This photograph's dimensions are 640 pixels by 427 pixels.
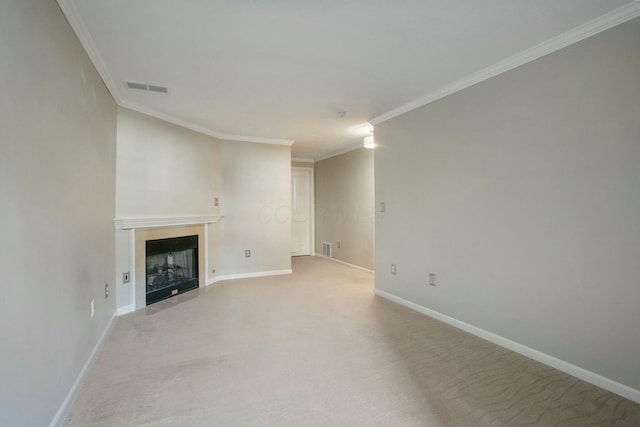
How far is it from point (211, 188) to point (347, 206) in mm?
2634

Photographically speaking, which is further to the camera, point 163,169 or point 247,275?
point 247,275

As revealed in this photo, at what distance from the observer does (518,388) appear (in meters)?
1.91

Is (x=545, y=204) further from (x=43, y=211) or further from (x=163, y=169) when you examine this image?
(x=163, y=169)

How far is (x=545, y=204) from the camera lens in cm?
221

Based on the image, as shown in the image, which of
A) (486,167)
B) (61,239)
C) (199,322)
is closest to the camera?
(61,239)

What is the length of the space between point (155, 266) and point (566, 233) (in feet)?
14.0

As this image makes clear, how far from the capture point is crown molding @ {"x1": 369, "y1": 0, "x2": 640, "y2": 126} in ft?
5.86

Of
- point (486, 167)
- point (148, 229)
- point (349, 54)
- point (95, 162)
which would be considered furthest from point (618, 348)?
point (148, 229)

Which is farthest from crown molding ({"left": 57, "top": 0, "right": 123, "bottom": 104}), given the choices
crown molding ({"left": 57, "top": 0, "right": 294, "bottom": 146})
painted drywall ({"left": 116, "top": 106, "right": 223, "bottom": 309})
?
painted drywall ({"left": 116, "top": 106, "right": 223, "bottom": 309})

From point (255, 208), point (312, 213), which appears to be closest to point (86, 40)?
point (255, 208)

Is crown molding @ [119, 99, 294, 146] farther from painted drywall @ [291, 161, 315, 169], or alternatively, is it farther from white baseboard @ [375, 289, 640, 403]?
white baseboard @ [375, 289, 640, 403]

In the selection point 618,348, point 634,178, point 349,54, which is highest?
point 349,54

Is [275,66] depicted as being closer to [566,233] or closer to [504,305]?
[566,233]

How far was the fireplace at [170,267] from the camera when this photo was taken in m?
3.67
